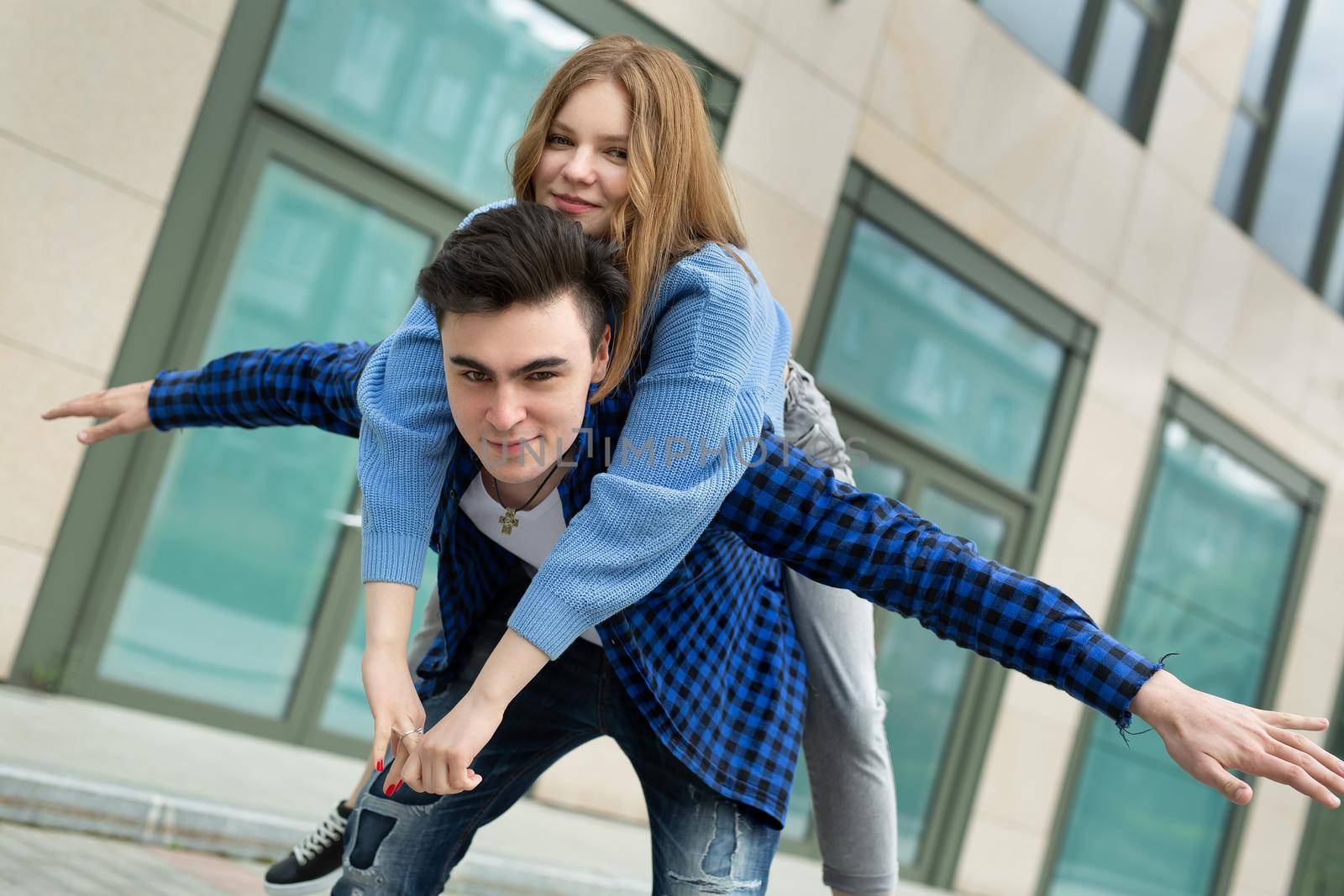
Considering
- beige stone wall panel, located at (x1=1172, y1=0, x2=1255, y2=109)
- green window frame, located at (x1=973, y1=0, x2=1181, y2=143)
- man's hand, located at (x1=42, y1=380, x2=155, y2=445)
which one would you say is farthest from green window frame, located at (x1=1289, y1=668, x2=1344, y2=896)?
man's hand, located at (x1=42, y1=380, x2=155, y2=445)

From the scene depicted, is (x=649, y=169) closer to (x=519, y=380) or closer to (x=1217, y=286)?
(x=519, y=380)

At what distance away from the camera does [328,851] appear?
282 cm

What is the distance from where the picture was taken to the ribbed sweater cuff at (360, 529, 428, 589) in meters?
2.05

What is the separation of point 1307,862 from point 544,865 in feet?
33.1

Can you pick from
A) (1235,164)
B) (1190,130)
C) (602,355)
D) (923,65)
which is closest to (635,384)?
(602,355)

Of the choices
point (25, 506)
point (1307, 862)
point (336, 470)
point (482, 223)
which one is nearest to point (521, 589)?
point (482, 223)

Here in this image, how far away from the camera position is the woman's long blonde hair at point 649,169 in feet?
6.81

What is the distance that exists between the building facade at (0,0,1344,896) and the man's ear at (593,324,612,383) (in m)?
4.05

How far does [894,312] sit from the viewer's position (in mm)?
8562

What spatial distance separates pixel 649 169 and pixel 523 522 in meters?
0.61

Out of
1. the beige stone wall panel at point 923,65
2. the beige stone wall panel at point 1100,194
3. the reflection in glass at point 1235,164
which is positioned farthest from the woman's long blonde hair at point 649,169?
the reflection in glass at point 1235,164

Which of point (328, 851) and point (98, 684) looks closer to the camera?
point (328, 851)

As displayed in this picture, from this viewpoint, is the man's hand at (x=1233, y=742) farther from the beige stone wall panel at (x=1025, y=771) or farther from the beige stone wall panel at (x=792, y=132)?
the beige stone wall panel at (x=1025, y=771)

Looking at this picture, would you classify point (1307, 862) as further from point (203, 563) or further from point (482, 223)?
point (482, 223)
